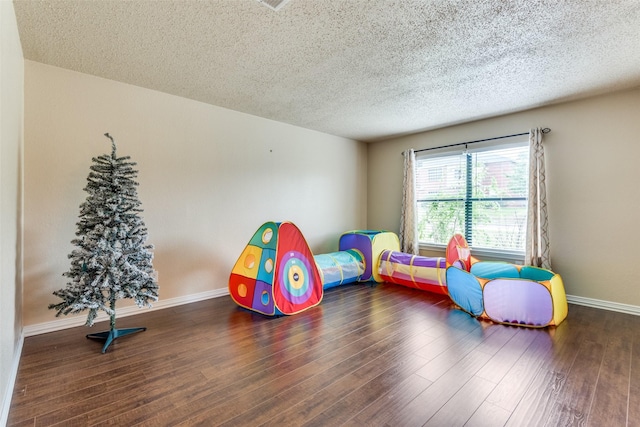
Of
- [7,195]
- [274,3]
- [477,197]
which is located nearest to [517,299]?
[477,197]

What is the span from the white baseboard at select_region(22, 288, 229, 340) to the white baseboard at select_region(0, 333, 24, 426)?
235mm

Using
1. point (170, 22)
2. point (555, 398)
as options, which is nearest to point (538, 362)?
point (555, 398)

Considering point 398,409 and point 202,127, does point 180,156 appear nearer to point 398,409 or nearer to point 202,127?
point 202,127

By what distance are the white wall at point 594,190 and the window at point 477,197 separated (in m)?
0.35

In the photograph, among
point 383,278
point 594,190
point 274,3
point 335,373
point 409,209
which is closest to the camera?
point 274,3

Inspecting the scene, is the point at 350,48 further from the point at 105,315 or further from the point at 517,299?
the point at 105,315

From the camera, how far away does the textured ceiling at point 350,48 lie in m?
2.02

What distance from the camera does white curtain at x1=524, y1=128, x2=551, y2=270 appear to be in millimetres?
3760

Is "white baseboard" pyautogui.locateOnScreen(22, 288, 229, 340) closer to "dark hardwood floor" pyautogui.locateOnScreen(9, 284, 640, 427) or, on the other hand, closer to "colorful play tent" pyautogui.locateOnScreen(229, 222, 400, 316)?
"dark hardwood floor" pyautogui.locateOnScreen(9, 284, 640, 427)

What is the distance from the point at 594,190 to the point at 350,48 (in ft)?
11.3

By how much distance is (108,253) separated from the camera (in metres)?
2.40

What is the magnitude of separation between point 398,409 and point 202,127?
12.0 ft

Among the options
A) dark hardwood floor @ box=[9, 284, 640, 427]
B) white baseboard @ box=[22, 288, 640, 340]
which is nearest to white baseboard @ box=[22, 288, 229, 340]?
white baseboard @ box=[22, 288, 640, 340]

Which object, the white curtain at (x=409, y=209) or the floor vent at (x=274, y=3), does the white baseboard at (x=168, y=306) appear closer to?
the white curtain at (x=409, y=209)
